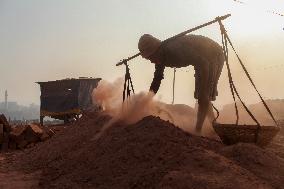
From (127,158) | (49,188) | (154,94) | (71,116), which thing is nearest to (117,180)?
(127,158)

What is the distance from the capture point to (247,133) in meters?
5.26

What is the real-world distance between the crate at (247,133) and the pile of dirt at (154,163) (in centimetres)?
32

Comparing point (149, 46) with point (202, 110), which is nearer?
point (202, 110)

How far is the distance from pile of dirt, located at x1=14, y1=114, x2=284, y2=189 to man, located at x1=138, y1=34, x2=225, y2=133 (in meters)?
1.09

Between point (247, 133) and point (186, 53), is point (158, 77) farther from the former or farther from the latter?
point (247, 133)

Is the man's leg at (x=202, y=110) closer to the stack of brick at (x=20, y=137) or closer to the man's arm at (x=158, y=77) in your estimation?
the man's arm at (x=158, y=77)

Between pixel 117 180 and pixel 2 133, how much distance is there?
7.36 m

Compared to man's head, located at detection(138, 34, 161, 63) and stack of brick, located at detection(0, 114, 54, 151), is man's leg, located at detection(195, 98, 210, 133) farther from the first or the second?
stack of brick, located at detection(0, 114, 54, 151)

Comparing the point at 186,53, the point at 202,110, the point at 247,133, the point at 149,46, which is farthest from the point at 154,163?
Result: the point at 149,46

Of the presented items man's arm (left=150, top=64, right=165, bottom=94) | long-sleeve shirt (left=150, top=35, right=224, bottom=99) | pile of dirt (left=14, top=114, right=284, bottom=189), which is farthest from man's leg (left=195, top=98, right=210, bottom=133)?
pile of dirt (left=14, top=114, right=284, bottom=189)

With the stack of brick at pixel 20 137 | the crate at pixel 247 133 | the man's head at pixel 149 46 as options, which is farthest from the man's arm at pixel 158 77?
the stack of brick at pixel 20 137

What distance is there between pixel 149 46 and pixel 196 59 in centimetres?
88

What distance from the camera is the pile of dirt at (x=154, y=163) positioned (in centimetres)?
383

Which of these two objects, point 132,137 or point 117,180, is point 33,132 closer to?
point 132,137
